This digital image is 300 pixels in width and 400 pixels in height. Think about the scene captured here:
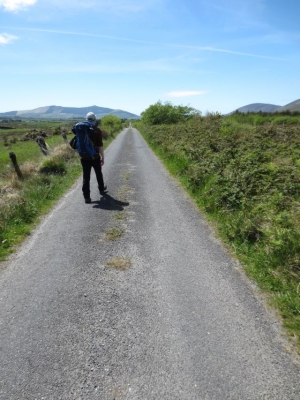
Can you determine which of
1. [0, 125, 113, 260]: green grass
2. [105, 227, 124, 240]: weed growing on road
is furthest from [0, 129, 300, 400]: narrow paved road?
[0, 125, 113, 260]: green grass

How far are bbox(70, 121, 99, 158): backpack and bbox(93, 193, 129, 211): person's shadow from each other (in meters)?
1.40

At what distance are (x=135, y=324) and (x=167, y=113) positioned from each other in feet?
177

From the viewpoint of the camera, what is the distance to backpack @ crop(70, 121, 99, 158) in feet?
24.3

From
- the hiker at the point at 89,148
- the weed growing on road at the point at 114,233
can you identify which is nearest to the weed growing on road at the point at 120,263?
the weed growing on road at the point at 114,233

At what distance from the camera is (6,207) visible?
643 cm

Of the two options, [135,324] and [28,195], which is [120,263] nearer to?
[135,324]

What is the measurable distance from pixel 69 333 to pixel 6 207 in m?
4.46

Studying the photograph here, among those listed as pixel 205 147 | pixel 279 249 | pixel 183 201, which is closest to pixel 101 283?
pixel 279 249

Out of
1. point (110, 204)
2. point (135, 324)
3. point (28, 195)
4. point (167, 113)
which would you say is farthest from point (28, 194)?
point (167, 113)

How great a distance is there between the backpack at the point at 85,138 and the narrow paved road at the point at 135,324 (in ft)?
8.83

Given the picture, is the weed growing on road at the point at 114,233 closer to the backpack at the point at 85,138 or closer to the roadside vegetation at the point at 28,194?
the roadside vegetation at the point at 28,194

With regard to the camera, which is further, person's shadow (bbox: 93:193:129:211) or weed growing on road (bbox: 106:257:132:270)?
person's shadow (bbox: 93:193:129:211)

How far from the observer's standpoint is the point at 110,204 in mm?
7723

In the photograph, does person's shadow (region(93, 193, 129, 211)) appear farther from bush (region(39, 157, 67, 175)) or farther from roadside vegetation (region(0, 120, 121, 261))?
bush (region(39, 157, 67, 175))
